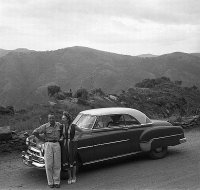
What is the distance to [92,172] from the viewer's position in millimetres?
9609

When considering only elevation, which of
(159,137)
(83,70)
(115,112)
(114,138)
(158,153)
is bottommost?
(83,70)

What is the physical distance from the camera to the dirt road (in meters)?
8.49

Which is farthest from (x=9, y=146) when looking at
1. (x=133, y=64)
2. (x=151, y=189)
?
(x=133, y=64)

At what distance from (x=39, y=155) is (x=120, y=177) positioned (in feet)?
7.05

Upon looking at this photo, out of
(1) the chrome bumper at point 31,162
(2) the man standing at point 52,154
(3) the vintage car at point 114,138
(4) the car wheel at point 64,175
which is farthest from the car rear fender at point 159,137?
(1) the chrome bumper at point 31,162

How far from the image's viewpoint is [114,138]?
9859mm

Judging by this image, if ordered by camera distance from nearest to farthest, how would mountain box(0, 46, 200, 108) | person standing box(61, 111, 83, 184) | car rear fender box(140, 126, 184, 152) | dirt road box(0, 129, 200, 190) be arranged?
1. dirt road box(0, 129, 200, 190)
2. person standing box(61, 111, 83, 184)
3. car rear fender box(140, 126, 184, 152)
4. mountain box(0, 46, 200, 108)

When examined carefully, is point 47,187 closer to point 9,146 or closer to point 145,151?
point 145,151

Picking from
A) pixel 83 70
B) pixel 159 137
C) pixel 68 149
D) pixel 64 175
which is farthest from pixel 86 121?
pixel 83 70

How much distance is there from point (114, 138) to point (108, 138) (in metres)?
0.19

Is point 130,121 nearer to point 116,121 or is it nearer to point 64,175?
point 116,121

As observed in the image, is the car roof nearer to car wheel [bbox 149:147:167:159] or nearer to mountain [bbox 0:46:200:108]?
car wheel [bbox 149:147:167:159]

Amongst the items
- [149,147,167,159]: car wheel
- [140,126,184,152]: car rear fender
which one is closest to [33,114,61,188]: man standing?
[140,126,184,152]: car rear fender

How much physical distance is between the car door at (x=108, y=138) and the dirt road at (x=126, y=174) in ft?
1.57
